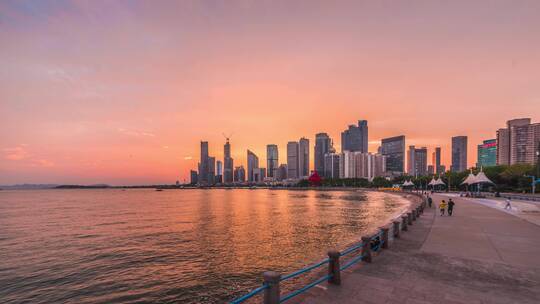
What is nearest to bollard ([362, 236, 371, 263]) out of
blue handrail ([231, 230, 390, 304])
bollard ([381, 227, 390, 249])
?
blue handrail ([231, 230, 390, 304])

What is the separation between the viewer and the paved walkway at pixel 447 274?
8.05 metres

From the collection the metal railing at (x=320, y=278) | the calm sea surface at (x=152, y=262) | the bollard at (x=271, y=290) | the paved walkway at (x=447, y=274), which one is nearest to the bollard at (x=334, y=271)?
the metal railing at (x=320, y=278)

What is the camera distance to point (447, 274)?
32.6 ft

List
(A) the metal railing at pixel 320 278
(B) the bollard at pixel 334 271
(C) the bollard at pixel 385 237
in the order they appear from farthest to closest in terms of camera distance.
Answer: (C) the bollard at pixel 385 237 → (B) the bollard at pixel 334 271 → (A) the metal railing at pixel 320 278

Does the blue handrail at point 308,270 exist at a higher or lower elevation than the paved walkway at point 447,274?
higher

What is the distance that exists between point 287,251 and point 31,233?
3800 cm

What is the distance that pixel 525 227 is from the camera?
1966 centimetres

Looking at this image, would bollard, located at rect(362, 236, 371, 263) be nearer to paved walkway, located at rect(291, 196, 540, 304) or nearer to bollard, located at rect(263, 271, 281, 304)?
paved walkway, located at rect(291, 196, 540, 304)

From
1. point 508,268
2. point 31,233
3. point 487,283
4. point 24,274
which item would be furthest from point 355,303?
point 31,233

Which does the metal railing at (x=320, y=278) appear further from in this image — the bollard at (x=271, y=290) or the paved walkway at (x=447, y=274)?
the paved walkway at (x=447, y=274)

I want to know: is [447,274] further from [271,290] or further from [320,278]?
[271,290]

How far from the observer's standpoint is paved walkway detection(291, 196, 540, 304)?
26.4 ft

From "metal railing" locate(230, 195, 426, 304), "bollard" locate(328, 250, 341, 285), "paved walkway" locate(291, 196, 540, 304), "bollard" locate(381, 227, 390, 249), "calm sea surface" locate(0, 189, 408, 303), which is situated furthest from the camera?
"calm sea surface" locate(0, 189, 408, 303)

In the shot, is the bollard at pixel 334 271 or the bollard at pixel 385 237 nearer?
the bollard at pixel 334 271
